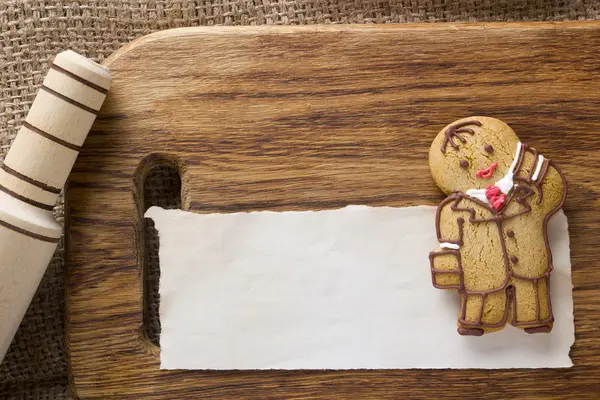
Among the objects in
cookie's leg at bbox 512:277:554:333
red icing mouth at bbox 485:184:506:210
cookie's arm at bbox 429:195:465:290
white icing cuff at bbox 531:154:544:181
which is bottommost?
cookie's leg at bbox 512:277:554:333

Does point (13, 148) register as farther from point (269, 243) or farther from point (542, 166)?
point (542, 166)

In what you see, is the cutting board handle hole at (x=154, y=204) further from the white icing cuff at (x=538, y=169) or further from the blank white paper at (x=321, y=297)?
the white icing cuff at (x=538, y=169)

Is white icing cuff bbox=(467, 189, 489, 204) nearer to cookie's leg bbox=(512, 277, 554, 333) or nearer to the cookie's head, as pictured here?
the cookie's head

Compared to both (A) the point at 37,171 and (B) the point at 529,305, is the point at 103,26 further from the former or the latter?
(B) the point at 529,305

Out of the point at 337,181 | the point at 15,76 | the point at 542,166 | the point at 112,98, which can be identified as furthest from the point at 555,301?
the point at 15,76

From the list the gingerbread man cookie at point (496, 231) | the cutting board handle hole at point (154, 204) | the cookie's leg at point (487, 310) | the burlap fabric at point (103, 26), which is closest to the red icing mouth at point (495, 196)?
the gingerbread man cookie at point (496, 231)

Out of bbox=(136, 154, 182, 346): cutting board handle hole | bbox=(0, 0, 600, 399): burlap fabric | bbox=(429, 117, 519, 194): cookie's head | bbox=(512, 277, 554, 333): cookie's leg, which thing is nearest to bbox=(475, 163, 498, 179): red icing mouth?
bbox=(429, 117, 519, 194): cookie's head

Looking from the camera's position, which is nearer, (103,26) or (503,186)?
(503,186)

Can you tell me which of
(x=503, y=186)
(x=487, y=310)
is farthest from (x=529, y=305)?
(x=503, y=186)
